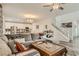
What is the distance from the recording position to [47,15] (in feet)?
6.77

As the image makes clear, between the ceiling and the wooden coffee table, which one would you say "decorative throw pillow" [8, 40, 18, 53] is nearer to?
the wooden coffee table

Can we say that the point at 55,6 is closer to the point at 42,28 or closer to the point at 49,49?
the point at 42,28

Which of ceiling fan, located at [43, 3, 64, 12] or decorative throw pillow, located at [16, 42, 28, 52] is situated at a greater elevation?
ceiling fan, located at [43, 3, 64, 12]

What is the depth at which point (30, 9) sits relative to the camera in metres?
2.03

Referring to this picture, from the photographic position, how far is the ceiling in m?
2.02

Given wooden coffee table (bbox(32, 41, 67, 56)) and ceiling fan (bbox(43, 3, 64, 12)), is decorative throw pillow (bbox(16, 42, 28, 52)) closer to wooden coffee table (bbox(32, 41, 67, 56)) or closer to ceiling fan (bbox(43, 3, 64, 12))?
wooden coffee table (bbox(32, 41, 67, 56))

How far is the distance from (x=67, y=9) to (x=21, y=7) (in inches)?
28.0

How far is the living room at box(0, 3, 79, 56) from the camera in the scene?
2.01 meters

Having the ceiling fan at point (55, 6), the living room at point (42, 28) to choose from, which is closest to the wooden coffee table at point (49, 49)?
the living room at point (42, 28)

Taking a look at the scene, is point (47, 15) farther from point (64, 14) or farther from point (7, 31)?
point (7, 31)

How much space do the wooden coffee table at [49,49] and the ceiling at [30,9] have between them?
1.44ft

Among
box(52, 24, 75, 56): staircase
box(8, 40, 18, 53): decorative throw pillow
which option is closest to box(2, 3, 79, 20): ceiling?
box(52, 24, 75, 56): staircase

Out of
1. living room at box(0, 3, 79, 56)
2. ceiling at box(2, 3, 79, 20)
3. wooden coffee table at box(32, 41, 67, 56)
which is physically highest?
ceiling at box(2, 3, 79, 20)

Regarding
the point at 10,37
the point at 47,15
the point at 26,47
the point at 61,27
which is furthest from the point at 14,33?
the point at 61,27
